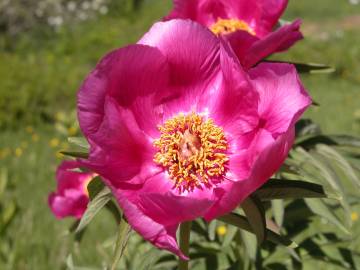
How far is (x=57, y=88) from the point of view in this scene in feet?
17.7

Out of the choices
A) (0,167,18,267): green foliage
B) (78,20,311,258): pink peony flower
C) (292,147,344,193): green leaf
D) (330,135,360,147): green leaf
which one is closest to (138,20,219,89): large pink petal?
(78,20,311,258): pink peony flower

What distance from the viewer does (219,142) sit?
44.0 inches

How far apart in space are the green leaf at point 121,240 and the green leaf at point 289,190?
0.66 feet

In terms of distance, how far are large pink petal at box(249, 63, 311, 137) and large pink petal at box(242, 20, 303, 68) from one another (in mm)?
69

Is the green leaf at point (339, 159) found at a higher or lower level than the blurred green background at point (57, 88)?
higher

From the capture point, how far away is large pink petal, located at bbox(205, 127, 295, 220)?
0.82m

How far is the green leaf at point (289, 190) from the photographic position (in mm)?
896

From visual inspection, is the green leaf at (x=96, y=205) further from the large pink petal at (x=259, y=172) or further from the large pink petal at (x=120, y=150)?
the large pink petal at (x=259, y=172)

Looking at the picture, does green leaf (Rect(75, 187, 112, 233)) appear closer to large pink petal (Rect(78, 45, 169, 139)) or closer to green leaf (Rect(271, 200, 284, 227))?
large pink petal (Rect(78, 45, 169, 139))

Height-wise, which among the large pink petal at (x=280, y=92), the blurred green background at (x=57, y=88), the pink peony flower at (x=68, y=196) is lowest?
the blurred green background at (x=57, y=88)

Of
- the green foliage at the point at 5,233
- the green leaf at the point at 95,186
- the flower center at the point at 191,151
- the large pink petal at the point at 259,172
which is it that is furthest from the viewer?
the green foliage at the point at 5,233

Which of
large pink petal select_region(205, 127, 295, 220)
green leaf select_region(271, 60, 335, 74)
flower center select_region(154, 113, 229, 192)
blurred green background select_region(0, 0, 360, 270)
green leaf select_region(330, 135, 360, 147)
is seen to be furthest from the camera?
blurred green background select_region(0, 0, 360, 270)

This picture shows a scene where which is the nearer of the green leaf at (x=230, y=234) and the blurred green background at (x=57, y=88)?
the green leaf at (x=230, y=234)

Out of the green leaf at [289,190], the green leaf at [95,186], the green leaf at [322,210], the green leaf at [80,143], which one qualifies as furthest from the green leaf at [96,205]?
the green leaf at [322,210]
